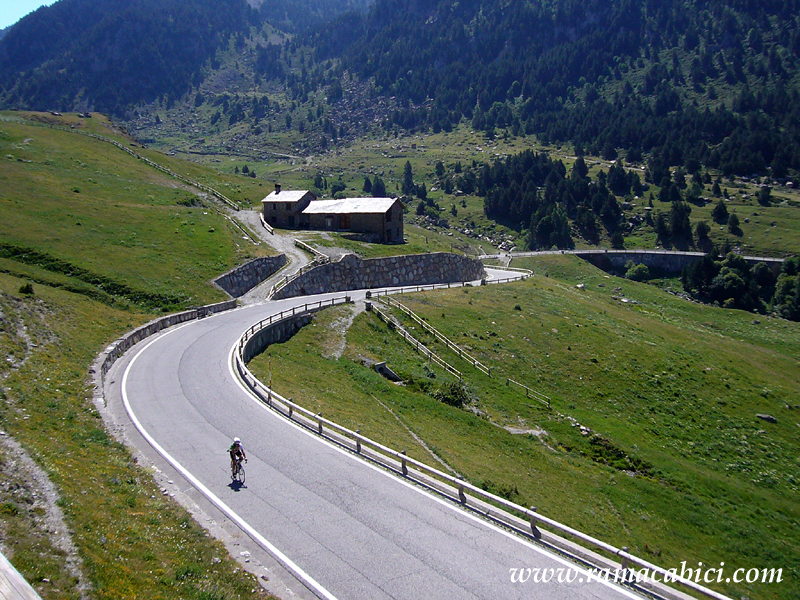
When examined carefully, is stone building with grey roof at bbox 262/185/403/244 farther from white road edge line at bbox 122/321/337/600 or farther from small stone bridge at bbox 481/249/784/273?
white road edge line at bbox 122/321/337/600

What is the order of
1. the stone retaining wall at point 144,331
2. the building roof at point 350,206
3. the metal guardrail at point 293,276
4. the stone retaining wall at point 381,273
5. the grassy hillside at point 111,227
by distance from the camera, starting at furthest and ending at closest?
the building roof at point 350,206 < the stone retaining wall at point 381,273 < the metal guardrail at point 293,276 < the grassy hillside at point 111,227 < the stone retaining wall at point 144,331

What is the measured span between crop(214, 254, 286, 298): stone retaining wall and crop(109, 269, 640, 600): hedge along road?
95.6ft

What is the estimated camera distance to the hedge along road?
1343 cm

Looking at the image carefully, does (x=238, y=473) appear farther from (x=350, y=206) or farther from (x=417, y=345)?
(x=350, y=206)

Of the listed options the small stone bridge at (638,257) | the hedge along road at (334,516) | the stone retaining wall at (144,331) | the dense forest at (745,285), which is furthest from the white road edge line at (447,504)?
the small stone bridge at (638,257)

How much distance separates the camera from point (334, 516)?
16219 millimetres

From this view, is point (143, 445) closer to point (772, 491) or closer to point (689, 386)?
point (772, 491)

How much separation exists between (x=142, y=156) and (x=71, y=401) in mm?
105600

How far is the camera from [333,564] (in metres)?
13.9

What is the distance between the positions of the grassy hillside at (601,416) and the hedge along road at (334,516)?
530 cm

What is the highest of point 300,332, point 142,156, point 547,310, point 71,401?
point 142,156

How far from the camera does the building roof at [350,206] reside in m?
81.6

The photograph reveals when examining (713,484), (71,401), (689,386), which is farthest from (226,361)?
(689,386)

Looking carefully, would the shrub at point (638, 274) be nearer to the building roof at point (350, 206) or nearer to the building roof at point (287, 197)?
the building roof at point (350, 206)
